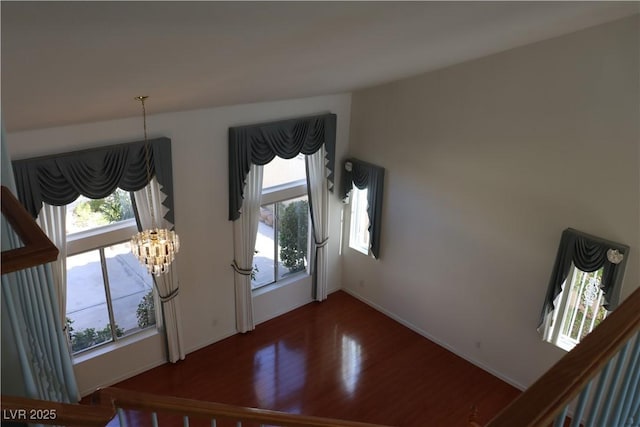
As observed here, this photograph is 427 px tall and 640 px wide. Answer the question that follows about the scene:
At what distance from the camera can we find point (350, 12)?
A: 9.64ft

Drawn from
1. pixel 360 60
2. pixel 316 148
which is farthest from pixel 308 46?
pixel 316 148

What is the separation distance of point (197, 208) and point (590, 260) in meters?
4.76

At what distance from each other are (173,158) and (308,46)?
329 centimetres

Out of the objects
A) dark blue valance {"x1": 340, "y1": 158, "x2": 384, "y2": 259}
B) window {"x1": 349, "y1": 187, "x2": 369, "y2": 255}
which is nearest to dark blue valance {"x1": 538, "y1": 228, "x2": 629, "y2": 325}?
dark blue valance {"x1": 340, "y1": 158, "x2": 384, "y2": 259}

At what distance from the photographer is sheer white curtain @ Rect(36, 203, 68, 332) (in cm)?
550

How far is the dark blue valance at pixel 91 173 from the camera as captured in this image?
5223mm

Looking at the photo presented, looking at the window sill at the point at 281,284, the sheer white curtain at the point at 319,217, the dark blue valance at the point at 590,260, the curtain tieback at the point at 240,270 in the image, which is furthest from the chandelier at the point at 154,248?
the dark blue valance at the point at 590,260

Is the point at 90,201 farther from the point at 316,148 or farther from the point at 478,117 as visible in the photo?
the point at 478,117

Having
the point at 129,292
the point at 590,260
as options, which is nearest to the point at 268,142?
the point at 129,292

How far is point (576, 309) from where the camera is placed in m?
6.25

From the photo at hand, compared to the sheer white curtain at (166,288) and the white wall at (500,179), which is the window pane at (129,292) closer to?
the sheer white curtain at (166,288)

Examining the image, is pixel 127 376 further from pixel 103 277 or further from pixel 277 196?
pixel 277 196

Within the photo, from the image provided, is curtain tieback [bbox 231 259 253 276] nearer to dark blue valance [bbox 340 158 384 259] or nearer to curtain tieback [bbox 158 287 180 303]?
curtain tieback [bbox 158 287 180 303]

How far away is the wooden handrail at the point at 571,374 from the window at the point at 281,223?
20.5 ft
